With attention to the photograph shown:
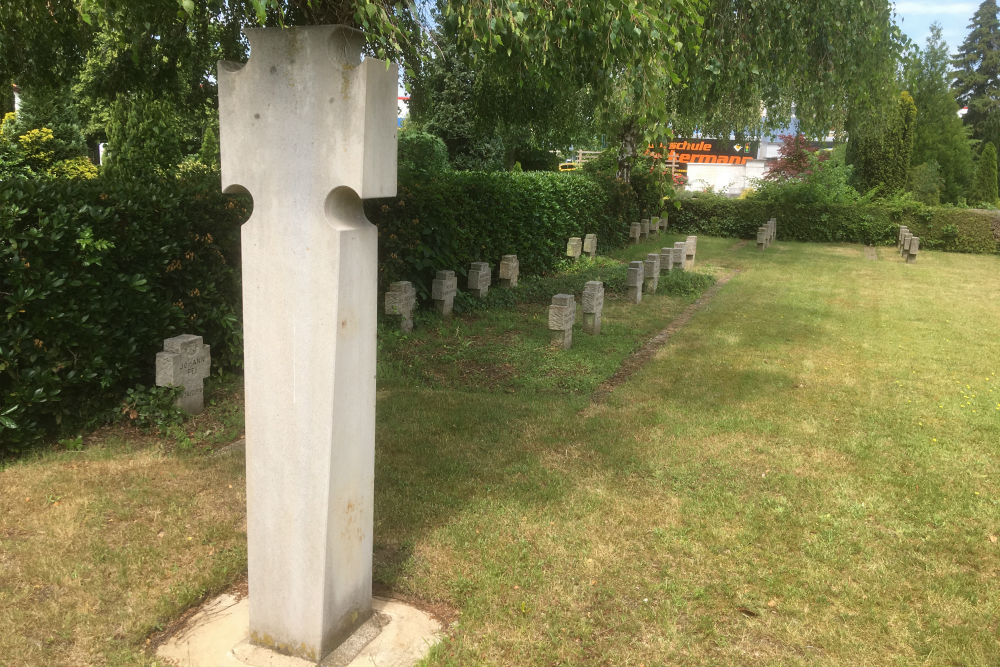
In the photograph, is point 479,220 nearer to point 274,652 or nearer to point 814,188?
point 274,652

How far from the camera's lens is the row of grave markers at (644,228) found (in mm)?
20547

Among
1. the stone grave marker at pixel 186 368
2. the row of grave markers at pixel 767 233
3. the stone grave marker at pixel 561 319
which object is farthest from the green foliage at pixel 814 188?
the stone grave marker at pixel 186 368

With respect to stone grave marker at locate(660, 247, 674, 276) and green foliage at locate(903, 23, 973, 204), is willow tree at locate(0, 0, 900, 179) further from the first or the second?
green foliage at locate(903, 23, 973, 204)

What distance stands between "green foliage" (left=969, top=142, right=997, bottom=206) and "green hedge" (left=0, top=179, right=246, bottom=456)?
35071 millimetres

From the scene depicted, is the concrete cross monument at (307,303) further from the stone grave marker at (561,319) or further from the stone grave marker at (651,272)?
the stone grave marker at (651,272)

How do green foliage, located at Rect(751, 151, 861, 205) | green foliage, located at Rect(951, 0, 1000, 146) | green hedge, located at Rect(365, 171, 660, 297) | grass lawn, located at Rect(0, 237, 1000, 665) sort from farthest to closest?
green foliage, located at Rect(951, 0, 1000, 146) < green foliage, located at Rect(751, 151, 861, 205) < green hedge, located at Rect(365, 171, 660, 297) < grass lawn, located at Rect(0, 237, 1000, 665)

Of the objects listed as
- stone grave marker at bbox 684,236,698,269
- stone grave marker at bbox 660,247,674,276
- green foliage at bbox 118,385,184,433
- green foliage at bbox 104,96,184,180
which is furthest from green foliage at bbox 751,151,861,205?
green foliage at bbox 118,385,184,433

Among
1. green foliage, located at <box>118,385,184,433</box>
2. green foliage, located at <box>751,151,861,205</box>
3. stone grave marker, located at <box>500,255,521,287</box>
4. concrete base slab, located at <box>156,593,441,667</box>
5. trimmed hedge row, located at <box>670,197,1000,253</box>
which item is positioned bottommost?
concrete base slab, located at <box>156,593,441,667</box>

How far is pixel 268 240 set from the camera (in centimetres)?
274

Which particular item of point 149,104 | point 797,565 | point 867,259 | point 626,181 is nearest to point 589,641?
point 797,565

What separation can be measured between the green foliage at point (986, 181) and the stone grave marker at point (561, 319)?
31139 mm

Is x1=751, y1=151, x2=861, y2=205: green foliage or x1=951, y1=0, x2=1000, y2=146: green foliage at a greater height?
x1=951, y1=0, x2=1000, y2=146: green foliage

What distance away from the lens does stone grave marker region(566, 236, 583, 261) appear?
15406mm

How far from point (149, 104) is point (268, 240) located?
709cm
